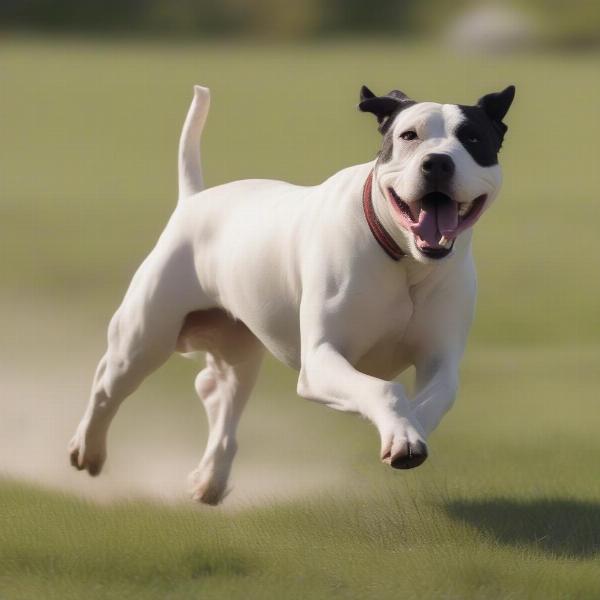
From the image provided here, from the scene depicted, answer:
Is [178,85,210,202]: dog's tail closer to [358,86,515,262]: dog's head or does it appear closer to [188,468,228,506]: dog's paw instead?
[188,468,228,506]: dog's paw

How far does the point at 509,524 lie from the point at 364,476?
1113 millimetres

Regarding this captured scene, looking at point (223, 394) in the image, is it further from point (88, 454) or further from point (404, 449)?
point (404, 449)

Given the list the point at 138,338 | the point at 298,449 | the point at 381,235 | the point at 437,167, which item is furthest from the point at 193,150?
the point at 437,167

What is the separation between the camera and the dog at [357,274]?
20.1 ft

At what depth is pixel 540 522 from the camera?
7.22m

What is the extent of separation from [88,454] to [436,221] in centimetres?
258

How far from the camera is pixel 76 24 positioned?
222 ft

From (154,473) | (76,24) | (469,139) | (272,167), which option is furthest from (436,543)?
(76,24)

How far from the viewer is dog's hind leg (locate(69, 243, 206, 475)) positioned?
24.5 feet

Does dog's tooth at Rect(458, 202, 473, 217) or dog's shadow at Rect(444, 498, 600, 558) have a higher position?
dog's tooth at Rect(458, 202, 473, 217)

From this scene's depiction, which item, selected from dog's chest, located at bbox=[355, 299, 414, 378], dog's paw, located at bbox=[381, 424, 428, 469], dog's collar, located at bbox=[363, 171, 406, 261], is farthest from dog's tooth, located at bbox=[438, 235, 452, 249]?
dog's paw, located at bbox=[381, 424, 428, 469]

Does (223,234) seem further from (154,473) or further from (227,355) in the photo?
(154,473)

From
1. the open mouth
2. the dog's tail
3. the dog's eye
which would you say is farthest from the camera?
the dog's tail

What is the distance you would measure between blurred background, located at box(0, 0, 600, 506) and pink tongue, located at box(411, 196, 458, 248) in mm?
1947
